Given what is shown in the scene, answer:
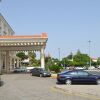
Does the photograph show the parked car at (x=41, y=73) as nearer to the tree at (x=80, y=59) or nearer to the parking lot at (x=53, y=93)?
the parking lot at (x=53, y=93)

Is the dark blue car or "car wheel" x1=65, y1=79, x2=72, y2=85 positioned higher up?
the dark blue car

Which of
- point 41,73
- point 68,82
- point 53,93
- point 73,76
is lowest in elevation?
point 53,93

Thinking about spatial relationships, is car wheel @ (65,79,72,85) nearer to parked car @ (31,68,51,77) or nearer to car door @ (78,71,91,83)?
car door @ (78,71,91,83)

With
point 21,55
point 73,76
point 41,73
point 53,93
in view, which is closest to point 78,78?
point 73,76

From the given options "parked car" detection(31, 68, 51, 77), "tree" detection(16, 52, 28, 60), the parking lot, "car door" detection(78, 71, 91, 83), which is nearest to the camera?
the parking lot

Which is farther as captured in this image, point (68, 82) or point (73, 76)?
point (73, 76)

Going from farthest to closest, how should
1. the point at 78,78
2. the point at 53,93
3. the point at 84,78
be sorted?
1. the point at 78,78
2. the point at 84,78
3. the point at 53,93

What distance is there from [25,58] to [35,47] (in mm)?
81632

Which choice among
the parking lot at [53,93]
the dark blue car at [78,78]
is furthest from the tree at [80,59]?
the parking lot at [53,93]

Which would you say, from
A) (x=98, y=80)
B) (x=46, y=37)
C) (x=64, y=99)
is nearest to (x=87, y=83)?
(x=98, y=80)

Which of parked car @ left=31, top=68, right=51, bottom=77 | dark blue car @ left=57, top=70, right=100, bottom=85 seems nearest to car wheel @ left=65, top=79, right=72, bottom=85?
dark blue car @ left=57, top=70, right=100, bottom=85

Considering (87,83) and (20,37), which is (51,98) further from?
(20,37)

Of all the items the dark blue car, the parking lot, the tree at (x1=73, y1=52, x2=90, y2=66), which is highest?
the tree at (x1=73, y1=52, x2=90, y2=66)

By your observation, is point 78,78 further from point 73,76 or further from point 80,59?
point 80,59
